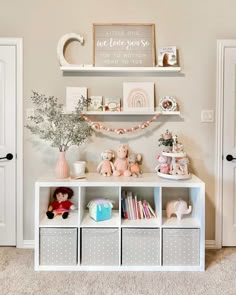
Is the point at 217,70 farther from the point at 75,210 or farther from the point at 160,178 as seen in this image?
the point at 75,210

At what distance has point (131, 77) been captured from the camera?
2.68 metres

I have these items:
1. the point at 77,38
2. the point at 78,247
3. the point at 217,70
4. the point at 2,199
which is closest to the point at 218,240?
the point at 78,247

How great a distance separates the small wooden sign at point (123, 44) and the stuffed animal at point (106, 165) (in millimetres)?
816

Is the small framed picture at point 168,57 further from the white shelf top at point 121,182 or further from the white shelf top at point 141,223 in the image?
the white shelf top at point 141,223

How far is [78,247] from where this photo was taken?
2295 millimetres

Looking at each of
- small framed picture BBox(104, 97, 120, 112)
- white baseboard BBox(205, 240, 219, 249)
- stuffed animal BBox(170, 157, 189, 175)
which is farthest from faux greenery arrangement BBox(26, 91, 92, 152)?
white baseboard BBox(205, 240, 219, 249)

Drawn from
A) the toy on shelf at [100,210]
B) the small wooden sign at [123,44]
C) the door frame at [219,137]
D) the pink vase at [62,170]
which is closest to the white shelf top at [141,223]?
the toy on shelf at [100,210]

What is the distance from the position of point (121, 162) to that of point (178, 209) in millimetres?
639

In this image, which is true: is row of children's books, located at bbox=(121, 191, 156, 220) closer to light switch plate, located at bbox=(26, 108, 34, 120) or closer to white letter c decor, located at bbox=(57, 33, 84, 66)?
light switch plate, located at bbox=(26, 108, 34, 120)

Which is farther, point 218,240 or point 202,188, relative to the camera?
point 218,240

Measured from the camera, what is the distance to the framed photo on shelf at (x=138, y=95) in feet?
8.68

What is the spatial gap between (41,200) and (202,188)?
1304 millimetres

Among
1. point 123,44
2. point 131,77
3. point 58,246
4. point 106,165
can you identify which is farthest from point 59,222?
point 123,44

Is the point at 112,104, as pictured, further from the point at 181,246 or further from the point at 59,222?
the point at 181,246
